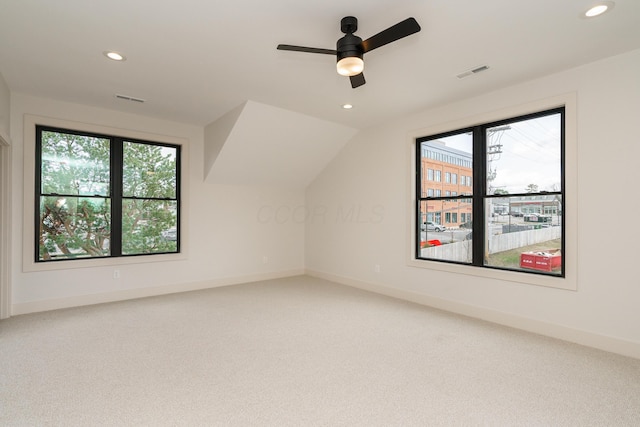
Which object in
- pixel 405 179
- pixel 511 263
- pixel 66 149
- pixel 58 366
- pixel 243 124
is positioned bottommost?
pixel 58 366

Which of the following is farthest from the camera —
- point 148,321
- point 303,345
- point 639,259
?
point 148,321

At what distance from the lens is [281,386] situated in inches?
92.5

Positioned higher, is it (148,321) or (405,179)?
(405,179)

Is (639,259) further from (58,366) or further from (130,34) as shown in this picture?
(58,366)

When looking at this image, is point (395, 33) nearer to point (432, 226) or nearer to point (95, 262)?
point (432, 226)

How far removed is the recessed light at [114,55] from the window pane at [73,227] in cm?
235

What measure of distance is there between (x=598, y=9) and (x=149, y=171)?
18.2 feet

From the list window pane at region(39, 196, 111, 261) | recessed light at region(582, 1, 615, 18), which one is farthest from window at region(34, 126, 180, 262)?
recessed light at region(582, 1, 615, 18)

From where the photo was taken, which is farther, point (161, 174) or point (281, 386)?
point (161, 174)

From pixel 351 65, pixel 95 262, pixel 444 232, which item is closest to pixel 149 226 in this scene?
pixel 95 262

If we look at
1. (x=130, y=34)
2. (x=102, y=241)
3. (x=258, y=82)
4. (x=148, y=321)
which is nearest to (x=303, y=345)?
(x=148, y=321)

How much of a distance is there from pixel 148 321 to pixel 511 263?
4.35 metres

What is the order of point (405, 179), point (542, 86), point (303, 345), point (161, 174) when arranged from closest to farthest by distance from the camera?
point (303, 345), point (542, 86), point (405, 179), point (161, 174)

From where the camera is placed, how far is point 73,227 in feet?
14.6
